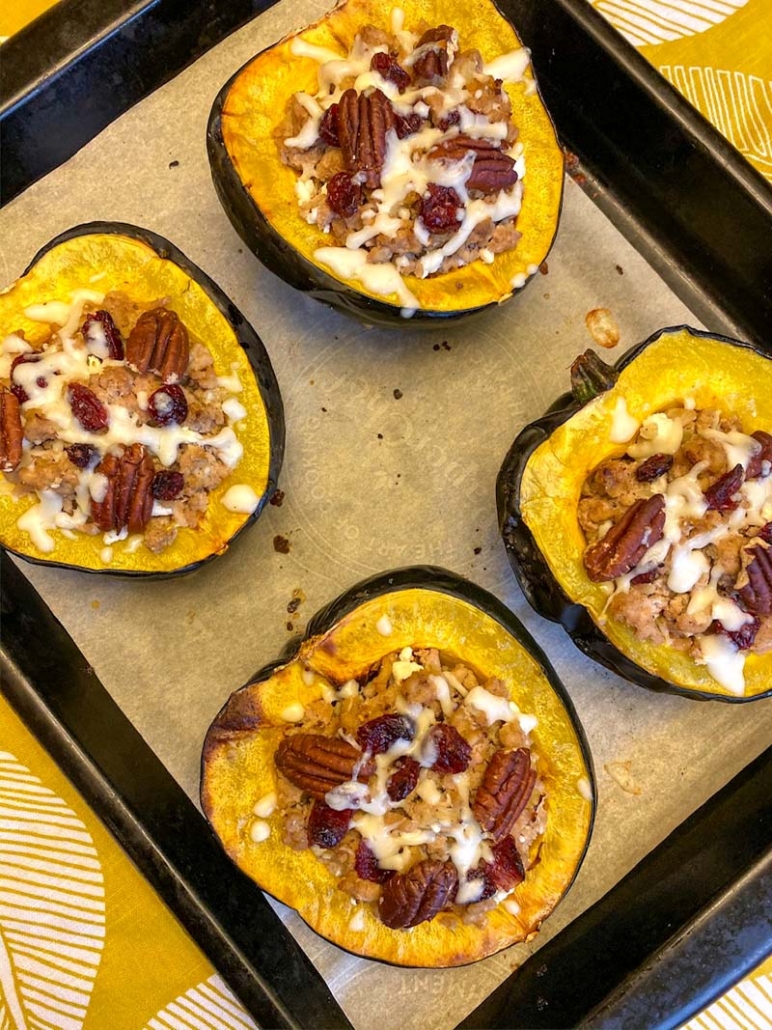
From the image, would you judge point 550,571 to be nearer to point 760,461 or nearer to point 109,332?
point 760,461

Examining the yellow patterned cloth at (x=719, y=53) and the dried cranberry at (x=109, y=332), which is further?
the yellow patterned cloth at (x=719, y=53)

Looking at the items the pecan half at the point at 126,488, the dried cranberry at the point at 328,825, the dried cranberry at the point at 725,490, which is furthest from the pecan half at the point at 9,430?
the dried cranberry at the point at 725,490

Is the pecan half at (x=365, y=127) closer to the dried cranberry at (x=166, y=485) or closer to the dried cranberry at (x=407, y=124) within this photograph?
the dried cranberry at (x=407, y=124)

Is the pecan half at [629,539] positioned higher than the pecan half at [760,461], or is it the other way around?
the pecan half at [629,539]

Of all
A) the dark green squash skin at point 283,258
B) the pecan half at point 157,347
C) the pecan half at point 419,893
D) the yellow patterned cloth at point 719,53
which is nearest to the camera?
the pecan half at point 419,893

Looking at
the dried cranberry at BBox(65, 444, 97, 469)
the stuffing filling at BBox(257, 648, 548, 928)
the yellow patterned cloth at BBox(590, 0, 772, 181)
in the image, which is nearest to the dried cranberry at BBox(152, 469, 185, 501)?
the dried cranberry at BBox(65, 444, 97, 469)
